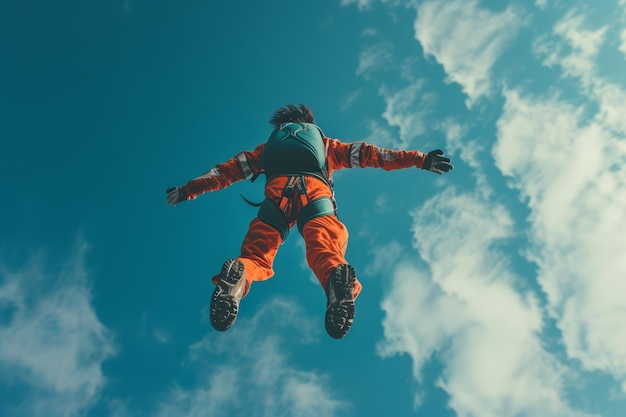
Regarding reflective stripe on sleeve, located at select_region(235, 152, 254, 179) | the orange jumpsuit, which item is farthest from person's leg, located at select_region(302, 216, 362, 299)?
reflective stripe on sleeve, located at select_region(235, 152, 254, 179)

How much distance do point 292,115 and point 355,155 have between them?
1.73 meters

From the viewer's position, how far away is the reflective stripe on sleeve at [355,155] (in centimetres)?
740

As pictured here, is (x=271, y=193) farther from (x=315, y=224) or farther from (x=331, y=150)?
(x=331, y=150)

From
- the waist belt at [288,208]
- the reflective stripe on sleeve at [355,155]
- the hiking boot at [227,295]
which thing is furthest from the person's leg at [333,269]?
the reflective stripe on sleeve at [355,155]

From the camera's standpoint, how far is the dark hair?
27.6ft

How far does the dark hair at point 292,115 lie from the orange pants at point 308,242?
209cm

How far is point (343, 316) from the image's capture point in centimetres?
474

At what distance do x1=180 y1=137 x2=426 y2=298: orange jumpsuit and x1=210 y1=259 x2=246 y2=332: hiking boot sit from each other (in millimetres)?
268

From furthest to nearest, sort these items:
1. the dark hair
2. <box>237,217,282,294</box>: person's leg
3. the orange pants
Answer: the dark hair < <box>237,217,282,294</box>: person's leg < the orange pants

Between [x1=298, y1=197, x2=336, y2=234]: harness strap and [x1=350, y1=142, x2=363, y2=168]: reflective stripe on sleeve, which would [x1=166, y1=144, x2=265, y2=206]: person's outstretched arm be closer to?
[x1=350, y1=142, x2=363, y2=168]: reflective stripe on sleeve

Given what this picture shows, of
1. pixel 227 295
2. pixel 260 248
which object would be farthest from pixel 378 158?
pixel 227 295

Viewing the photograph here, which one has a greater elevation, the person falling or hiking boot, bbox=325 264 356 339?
the person falling

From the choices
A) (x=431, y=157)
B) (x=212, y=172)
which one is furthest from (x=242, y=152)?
(x=431, y=157)

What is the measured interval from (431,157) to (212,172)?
3454mm
